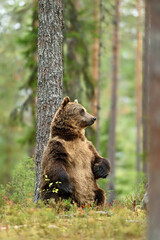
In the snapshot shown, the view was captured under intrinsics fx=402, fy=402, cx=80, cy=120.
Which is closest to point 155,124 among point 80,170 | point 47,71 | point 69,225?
point 69,225

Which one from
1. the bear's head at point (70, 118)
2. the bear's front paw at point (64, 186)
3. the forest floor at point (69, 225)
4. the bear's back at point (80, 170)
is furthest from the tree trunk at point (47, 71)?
the forest floor at point (69, 225)

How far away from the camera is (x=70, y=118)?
8016 mm

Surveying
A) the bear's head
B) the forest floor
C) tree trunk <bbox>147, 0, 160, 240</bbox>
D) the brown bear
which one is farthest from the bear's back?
tree trunk <bbox>147, 0, 160, 240</bbox>

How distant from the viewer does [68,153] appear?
7.47 metres

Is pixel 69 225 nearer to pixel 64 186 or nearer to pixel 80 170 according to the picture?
pixel 64 186

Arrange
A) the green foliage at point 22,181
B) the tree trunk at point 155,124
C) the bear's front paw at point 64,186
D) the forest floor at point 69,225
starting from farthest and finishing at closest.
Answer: the green foliage at point 22,181 → the bear's front paw at point 64,186 → the forest floor at point 69,225 → the tree trunk at point 155,124

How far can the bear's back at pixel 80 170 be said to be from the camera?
7.52 metres

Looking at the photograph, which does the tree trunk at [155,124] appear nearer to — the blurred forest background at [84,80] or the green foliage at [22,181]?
the blurred forest background at [84,80]

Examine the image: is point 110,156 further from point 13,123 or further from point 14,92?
point 14,92

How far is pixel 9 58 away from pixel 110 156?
30.8ft

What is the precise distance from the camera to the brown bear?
710 centimetres

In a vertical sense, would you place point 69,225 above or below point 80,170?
below

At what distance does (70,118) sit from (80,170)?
3.52ft

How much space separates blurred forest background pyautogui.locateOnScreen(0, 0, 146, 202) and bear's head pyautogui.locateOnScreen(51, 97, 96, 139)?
4.51ft
